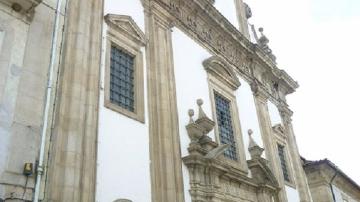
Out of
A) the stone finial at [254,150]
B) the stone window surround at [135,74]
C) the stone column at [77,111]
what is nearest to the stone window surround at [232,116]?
the stone finial at [254,150]

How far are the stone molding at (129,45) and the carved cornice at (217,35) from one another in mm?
1793

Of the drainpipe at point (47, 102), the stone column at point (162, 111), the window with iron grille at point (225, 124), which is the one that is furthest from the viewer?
the window with iron grille at point (225, 124)

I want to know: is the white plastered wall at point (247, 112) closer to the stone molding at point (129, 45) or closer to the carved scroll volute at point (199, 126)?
the carved scroll volute at point (199, 126)

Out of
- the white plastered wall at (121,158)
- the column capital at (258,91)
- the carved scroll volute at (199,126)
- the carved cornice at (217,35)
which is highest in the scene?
the carved cornice at (217,35)

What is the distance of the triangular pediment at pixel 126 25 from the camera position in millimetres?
9828

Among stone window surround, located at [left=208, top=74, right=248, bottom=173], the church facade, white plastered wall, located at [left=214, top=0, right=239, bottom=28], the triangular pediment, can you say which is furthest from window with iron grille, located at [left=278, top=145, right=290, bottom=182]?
the triangular pediment

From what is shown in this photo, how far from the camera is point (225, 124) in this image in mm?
13234

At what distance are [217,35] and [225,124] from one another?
3.51 m

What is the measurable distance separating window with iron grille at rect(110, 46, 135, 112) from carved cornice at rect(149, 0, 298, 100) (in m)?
2.65

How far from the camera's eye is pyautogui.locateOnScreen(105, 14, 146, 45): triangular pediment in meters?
9.83

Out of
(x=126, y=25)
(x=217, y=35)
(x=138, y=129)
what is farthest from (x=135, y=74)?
(x=217, y=35)

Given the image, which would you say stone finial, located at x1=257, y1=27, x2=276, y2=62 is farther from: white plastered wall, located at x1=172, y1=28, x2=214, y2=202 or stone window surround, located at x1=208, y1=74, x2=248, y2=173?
white plastered wall, located at x1=172, y1=28, x2=214, y2=202

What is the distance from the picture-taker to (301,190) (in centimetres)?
1662

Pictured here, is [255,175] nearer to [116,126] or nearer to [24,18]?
[116,126]
